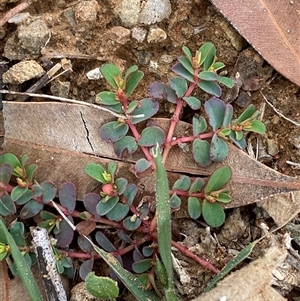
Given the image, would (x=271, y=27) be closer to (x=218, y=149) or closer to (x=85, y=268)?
(x=218, y=149)

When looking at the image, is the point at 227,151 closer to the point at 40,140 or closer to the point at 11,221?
the point at 40,140

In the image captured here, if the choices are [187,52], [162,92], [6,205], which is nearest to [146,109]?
[162,92]

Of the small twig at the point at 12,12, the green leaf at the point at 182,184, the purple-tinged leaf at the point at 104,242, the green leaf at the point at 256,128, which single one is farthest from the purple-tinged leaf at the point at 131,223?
the small twig at the point at 12,12

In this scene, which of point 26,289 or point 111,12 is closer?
point 26,289

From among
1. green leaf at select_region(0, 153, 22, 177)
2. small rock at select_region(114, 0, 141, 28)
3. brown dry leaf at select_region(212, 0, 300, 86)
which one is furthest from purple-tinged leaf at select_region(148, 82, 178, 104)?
green leaf at select_region(0, 153, 22, 177)

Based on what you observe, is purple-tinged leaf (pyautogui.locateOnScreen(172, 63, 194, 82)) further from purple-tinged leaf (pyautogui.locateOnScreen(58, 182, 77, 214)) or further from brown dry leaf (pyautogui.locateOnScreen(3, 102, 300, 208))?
purple-tinged leaf (pyautogui.locateOnScreen(58, 182, 77, 214))

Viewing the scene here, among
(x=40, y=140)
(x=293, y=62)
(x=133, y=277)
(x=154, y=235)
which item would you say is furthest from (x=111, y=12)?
(x=133, y=277)

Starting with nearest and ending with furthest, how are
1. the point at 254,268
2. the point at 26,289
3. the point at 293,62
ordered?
the point at 254,268
the point at 26,289
the point at 293,62
